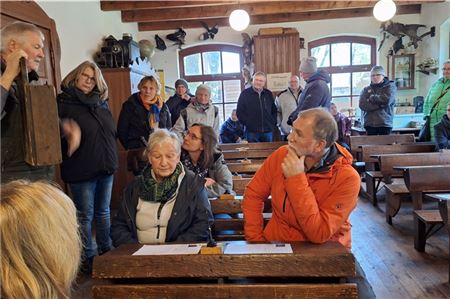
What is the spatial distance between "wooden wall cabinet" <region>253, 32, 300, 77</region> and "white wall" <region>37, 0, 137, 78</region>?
9.42ft

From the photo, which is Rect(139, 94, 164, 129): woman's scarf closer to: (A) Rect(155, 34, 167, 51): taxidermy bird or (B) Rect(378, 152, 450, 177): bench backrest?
(B) Rect(378, 152, 450, 177): bench backrest

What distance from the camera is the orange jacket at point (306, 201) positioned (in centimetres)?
148

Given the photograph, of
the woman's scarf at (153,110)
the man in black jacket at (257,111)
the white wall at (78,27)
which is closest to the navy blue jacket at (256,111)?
the man in black jacket at (257,111)

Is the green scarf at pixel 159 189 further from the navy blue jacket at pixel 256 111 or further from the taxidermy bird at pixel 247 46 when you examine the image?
the taxidermy bird at pixel 247 46

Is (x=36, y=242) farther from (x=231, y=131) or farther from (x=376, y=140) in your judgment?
(x=231, y=131)

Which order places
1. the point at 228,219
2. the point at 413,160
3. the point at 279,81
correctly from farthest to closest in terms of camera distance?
1. the point at 279,81
2. the point at 413,160
3. the point at 228,219

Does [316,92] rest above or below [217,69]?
below

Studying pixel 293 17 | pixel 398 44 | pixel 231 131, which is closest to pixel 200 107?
pixel 231 131

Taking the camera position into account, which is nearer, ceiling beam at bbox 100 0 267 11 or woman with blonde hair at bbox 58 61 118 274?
woman with blonde hair at bbox 58 61 118 274

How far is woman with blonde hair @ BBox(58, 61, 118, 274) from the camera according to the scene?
2.50 meters

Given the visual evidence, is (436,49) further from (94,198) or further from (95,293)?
(95,293)

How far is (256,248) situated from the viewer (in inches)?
49.2

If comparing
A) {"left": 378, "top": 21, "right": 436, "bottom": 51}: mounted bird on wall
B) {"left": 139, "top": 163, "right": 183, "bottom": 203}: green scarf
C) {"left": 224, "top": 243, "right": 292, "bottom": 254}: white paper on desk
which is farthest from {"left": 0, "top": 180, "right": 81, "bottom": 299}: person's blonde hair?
{"left": 378, "top": 21, "right": 436, "bottom": 51}: mounted bird on wall

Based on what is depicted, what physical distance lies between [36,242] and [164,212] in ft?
3.72
